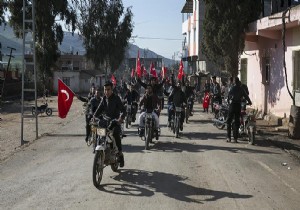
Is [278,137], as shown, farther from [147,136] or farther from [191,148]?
[147,136]

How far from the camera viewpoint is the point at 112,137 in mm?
8836

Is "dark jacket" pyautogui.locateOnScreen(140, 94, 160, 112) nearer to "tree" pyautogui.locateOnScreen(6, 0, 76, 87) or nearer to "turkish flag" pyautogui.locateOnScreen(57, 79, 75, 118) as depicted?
"turkish flag" pyautogui.locateOnScreen(57, 79, 75, 118)

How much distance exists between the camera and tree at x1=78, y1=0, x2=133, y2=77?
144ft

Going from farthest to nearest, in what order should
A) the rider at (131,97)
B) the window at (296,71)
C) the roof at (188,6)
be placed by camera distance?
the roof at (188,6), the rider at (131,97), the window at (296,71)

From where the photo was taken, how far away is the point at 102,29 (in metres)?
44.5

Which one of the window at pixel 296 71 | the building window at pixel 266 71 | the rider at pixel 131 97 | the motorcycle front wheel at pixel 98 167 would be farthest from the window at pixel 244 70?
the motorcycle front wheel at pixel 98 167

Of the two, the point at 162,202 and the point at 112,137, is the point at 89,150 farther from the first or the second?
the point at 162,202

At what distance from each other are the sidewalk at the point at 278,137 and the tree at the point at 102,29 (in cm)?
2768

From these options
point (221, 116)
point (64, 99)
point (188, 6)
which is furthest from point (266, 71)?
point (188, 6)

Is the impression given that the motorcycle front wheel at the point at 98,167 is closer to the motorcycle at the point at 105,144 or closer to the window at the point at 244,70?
the motorcycle at the point at 105,144

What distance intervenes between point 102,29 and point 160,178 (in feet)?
122

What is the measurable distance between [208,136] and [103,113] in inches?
263

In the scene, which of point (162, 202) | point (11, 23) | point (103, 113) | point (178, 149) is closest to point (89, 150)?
point (178, 149)

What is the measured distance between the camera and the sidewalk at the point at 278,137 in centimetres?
1250
